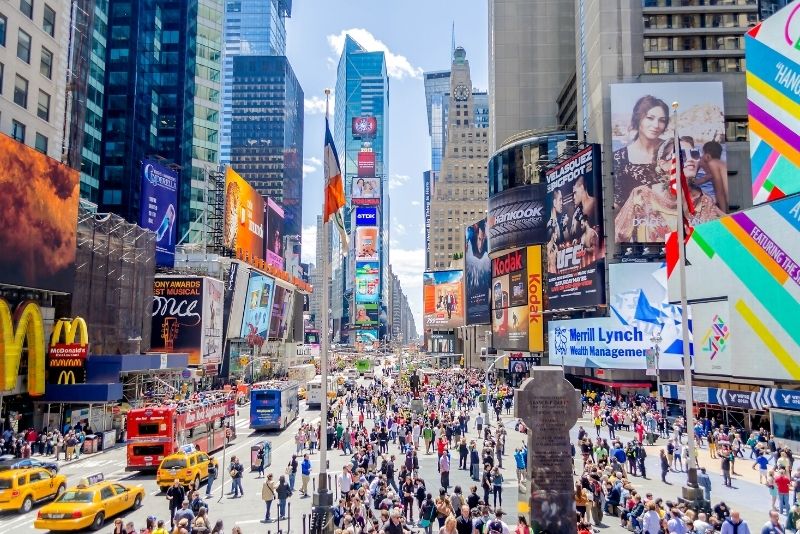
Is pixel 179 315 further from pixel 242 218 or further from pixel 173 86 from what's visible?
pixel 173 86

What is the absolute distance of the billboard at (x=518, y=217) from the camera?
7600 cm

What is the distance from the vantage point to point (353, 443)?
3350cm

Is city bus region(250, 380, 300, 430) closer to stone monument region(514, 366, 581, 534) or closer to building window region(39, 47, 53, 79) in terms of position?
building window region(39, 47, 53, 79)

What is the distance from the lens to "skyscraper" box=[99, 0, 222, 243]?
9669 cm

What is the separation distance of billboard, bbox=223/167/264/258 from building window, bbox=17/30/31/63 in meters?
38.6

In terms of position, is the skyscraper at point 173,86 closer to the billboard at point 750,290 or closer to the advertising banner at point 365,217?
the billboard at point 750,290

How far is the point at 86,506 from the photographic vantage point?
62.6ft

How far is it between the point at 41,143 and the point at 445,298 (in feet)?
326

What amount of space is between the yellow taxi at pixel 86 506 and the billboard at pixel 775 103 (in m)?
37.3

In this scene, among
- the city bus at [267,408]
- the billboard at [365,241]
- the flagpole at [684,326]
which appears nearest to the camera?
the flagpole at [684,326]

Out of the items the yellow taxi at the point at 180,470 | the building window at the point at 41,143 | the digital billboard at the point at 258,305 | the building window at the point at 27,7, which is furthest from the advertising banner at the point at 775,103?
the digital billboard at the point at 258,305

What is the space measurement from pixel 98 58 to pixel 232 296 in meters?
43.0

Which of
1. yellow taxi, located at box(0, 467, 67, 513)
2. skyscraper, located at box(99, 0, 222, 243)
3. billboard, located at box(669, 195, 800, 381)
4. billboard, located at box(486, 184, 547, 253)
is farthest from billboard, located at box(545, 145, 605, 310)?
skyscraper, located at box(99, 0, 222, 243)

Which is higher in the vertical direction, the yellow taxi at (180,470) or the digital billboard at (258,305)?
the digital billboard at (258,305)
